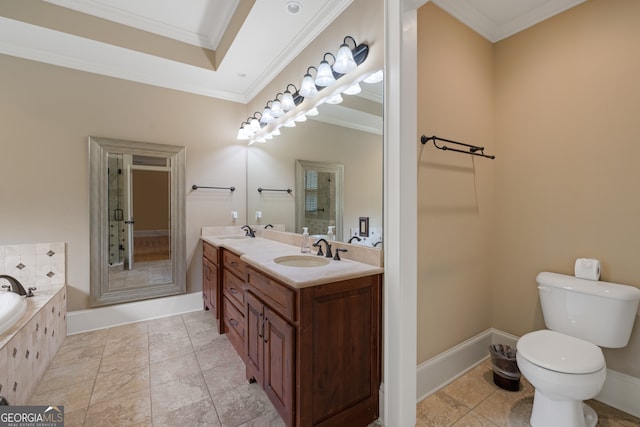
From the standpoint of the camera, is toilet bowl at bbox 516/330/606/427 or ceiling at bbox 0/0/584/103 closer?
toilet bowl at bbox 516/330/606/427

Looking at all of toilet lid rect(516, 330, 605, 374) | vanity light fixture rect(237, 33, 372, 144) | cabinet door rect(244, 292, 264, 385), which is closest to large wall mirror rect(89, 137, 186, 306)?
vanity light fixture rect(237, 33, 372, 144)

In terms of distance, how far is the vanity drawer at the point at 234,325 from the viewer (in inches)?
75.9

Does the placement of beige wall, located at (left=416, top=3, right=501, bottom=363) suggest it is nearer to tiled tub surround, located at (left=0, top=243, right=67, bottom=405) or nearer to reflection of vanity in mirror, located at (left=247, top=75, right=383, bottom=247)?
reflection of vanity in mirror, located at (left=247, top=75, right=383, bottom=247)

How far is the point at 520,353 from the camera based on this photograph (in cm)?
142

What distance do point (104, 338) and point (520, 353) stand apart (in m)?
3.23

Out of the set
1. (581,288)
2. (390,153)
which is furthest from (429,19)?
(581,288)

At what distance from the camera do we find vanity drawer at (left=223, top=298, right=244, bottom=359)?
1927mm

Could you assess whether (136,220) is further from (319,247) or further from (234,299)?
(319,247)

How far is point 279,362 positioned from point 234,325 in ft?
2.88

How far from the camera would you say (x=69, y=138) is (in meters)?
2.51

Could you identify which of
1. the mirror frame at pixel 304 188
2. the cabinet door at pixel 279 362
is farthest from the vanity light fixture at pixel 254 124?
the cabinet door at pixel 279 362

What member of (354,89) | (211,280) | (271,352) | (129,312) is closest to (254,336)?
(271,352)

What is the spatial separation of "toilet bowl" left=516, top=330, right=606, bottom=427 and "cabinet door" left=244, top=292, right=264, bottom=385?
4.67ft

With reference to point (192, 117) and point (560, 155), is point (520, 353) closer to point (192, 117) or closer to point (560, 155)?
point (560, 155)
